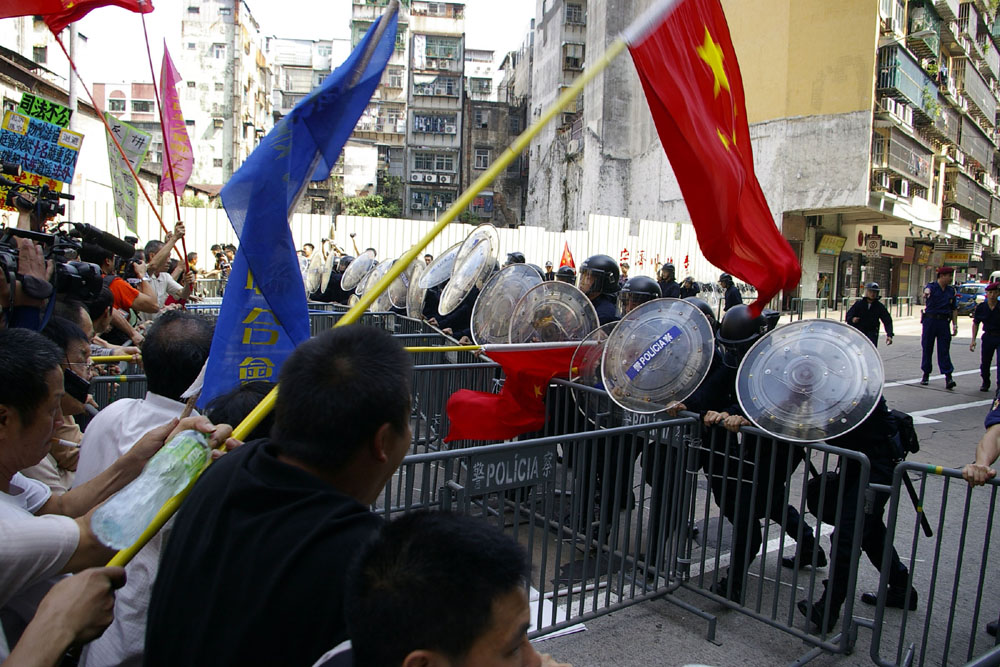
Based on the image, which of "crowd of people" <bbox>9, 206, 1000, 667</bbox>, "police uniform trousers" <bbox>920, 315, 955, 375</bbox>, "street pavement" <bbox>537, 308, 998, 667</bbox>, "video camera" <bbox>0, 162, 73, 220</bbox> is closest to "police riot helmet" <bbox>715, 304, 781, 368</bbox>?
"street pavement" <bbox>537, 308, 998, 667</bbox>

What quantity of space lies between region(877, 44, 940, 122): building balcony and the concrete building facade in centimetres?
7

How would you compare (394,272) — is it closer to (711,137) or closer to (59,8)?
Result: (711,137)

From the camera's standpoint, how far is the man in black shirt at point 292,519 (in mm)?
1278

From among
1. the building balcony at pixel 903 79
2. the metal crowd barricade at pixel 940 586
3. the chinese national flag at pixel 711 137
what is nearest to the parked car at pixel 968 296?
the building balcony at pixel 903 79

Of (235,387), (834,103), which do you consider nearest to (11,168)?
(235,387)

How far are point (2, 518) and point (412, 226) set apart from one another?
24.1 meters

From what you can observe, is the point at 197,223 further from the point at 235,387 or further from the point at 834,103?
the point at 834,103

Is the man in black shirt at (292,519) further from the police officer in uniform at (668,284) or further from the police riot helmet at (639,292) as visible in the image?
the police officer in uniform at (668,284)

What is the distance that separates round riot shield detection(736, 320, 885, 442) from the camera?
3.74m

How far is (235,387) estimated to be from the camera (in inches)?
103

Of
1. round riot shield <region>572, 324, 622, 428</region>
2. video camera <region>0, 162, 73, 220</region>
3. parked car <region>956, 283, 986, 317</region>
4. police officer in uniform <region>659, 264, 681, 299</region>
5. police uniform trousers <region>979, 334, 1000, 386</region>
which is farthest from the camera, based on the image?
parked car <region>956, 283, 986, 317</region>

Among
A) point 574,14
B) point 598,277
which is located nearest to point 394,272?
point 598,277

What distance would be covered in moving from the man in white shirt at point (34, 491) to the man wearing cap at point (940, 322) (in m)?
13.6

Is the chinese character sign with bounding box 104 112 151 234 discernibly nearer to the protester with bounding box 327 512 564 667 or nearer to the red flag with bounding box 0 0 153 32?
the red flag with bounding box 0 0 153 32
